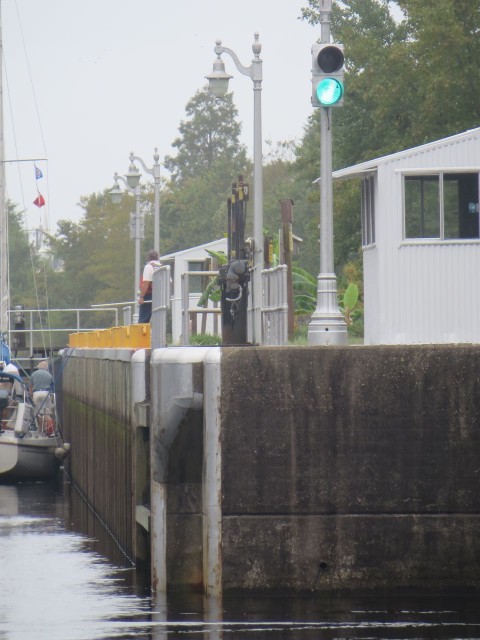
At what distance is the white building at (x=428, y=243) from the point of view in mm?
21625

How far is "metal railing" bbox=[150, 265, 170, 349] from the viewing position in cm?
1853

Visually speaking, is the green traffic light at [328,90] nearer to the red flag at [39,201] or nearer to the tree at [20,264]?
the red flag at [39,201]

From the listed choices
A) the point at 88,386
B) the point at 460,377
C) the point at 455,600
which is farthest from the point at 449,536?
the point at 88,386

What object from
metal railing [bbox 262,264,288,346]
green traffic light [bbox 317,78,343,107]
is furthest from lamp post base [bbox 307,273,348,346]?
green traffic light [bbox 317,78,343,107]

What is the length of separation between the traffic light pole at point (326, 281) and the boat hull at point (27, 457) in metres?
18.8

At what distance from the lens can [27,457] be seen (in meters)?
34.6

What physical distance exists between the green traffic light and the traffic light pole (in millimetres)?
230

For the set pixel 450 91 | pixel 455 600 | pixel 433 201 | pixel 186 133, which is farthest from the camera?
pixel 186 133

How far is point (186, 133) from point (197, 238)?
1844 centimetres

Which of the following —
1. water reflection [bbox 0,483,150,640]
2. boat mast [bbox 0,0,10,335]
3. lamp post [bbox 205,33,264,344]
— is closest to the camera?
water reflection [bbox 0,483,150,640]

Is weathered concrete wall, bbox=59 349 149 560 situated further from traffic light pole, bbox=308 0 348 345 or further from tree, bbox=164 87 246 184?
tree, bbox=164 87 246 184

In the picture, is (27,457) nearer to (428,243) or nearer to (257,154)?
(257,154)

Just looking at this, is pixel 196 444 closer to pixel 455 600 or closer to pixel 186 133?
pixel 455 600

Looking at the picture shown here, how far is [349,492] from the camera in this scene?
1474cm
